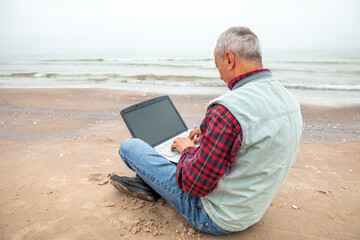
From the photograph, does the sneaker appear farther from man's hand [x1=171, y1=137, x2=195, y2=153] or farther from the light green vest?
the light green vest

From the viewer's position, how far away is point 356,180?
3.06m

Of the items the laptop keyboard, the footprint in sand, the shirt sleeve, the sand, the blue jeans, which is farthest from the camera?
the footprint in sand

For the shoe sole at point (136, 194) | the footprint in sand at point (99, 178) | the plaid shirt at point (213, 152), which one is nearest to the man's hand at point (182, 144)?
the plaid shirt at point (213, 152)

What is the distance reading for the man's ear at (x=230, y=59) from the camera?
1499 mm

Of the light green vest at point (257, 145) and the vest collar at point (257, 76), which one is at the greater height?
the vest collar at point (257, 76)

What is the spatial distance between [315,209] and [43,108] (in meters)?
6.67

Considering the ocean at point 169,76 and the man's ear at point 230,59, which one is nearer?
the man's ear at point 230,59

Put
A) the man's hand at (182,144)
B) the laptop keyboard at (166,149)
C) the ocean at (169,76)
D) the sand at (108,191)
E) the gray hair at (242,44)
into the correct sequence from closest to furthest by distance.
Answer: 1. the gray hair at (242,44)
2. the man's hand at (182,144)
3. the sand at (108,191)
4. the laptop keyboard at (166,149)
5. the ocean at (169,76)

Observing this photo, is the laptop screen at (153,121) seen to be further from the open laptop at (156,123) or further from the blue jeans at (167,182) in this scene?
the blue jeans at (167,182)

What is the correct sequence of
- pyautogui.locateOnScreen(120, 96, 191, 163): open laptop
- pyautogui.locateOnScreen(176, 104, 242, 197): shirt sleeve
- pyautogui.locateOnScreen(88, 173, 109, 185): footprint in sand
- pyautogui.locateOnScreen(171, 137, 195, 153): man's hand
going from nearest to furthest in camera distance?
1. pyautogui.locateOnScreen(176, 104, 242, 197): shirt sleeve
2. pyautogui.locateOnScreen(171, 137, 195, 153): man's hand
3. pyautogui.locateOnScreen(120, 96, 191, 163): open laptop
4. pyautogui.locateOnScreen(88, 173, 109, 185): footprint in sand

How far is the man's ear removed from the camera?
1.50 meters

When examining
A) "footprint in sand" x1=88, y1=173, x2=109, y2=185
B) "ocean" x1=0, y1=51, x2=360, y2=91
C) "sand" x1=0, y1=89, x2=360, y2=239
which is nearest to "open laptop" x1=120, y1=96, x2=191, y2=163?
"sand" x1=0, y1=89, x2=360, y2=239

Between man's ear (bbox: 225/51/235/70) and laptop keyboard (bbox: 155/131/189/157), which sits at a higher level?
man's ear (bbox: 225/51/235/70)

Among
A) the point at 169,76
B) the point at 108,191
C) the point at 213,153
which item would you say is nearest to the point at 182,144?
the point at 213,153
